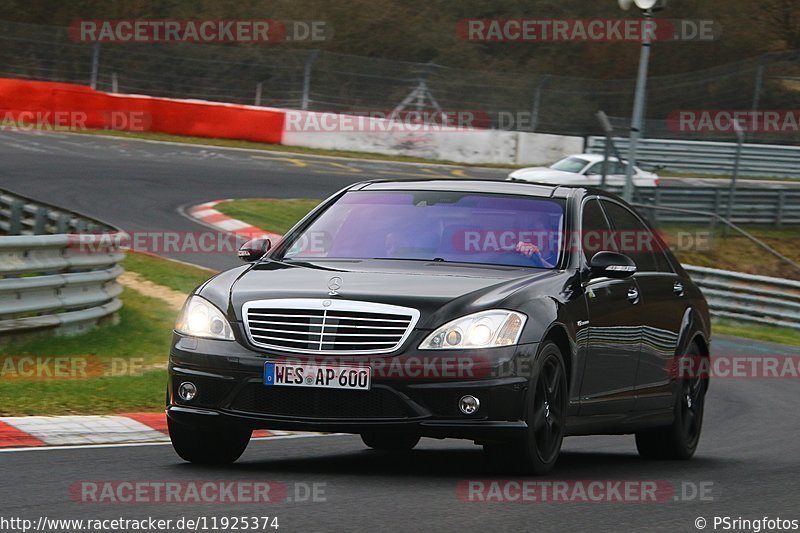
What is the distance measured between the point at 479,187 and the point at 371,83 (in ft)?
88.4

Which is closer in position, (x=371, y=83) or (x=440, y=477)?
(x=440, y=477)

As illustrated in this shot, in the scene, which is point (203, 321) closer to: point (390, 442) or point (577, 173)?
point (390, 442)

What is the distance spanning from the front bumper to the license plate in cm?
3

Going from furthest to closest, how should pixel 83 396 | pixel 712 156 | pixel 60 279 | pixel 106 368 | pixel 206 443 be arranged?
pixel 712 156 → pixel 60 279 → pixel 106 368 → pixel 83 396 → pixel 206 443

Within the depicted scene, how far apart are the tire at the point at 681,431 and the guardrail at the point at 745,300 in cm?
1280

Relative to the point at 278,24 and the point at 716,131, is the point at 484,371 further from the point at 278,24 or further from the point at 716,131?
the point at 278,24

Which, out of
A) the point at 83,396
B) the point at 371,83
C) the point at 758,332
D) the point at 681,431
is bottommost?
the point at 758,332

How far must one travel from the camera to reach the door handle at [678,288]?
9727 millimetres

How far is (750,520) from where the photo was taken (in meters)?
6.67

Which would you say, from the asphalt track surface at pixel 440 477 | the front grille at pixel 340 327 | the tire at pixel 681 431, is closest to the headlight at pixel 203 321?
the front grille at pixel 340 327

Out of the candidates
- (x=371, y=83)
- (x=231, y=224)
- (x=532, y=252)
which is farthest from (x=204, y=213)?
(x=532, y=252)

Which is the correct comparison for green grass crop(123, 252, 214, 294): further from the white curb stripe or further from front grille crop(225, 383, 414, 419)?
front grille crop(225, 383, 414, 419)

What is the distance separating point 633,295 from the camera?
29.4ft

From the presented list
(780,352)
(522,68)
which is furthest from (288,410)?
(522,68)
